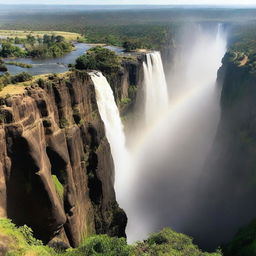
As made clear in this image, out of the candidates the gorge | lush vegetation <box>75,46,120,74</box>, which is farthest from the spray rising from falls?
lush vegetation <box>75,46,120,74</box>

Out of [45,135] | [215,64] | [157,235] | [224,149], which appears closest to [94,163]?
[45,135]

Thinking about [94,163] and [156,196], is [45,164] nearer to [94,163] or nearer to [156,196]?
[94,163]

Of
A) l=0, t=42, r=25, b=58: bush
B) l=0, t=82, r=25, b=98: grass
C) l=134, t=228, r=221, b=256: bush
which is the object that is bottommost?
l=134, t=228, r=221, b=256: bush

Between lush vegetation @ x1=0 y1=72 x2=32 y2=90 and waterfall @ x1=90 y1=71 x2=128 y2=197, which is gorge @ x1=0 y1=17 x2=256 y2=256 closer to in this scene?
waterfall @ x1=90 y1=71 x2=128 y2=197

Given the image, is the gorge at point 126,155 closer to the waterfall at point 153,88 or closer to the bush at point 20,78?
the waterfall at point 153,88

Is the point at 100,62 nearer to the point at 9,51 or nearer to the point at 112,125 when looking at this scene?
the point at 112,125

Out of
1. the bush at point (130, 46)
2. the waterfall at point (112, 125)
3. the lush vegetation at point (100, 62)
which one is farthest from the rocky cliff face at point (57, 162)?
the bush at point (130, 46)
